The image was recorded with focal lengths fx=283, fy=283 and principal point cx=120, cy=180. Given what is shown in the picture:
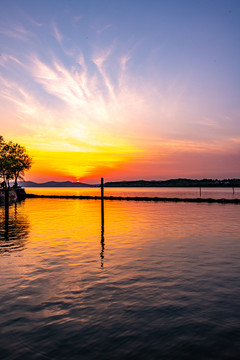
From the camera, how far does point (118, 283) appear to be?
10992mm

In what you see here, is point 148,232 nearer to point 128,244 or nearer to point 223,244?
point 128,244

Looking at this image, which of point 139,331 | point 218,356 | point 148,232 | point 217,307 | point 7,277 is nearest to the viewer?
point 218,356

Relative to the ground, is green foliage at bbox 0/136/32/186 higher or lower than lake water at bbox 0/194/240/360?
higher

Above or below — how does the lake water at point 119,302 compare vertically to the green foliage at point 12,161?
below

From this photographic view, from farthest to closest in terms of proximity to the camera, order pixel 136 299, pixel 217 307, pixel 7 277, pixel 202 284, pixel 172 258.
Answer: pixel 172 258, pixel 7 277, pixel 202 284, pixel 136 299, pixel 217 307

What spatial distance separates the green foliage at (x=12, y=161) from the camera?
3494 inches

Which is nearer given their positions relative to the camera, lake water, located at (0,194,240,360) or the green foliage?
lake water, located at (0,194,240,360)

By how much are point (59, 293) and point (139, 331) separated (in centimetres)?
365

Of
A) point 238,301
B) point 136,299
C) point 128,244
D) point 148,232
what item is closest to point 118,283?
point 136,299

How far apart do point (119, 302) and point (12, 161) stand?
290 ft

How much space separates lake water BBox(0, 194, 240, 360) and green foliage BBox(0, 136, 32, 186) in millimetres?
77104

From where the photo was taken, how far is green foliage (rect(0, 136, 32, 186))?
291 ft

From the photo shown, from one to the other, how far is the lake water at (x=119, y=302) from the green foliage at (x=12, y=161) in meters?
77.1

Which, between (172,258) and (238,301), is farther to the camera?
(172,258)
